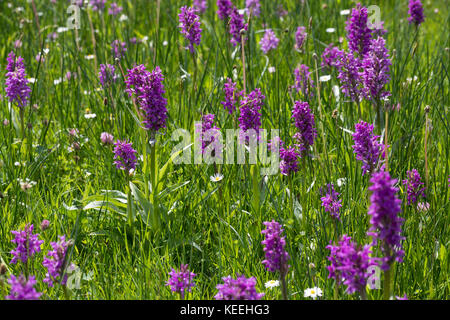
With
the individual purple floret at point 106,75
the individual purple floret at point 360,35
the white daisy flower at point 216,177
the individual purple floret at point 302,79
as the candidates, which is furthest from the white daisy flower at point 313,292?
the individual purple floret at point 106,75

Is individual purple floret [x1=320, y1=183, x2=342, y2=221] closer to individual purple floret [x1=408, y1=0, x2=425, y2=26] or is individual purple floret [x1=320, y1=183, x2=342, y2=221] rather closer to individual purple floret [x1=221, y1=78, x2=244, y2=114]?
individual purple floret [x1=221, y1=78, x2=244, y2=114]

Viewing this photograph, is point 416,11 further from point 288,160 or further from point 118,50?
point 118,50

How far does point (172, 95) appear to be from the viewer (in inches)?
150

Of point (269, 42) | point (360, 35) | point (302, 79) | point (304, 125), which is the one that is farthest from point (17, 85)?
point (269, 42)

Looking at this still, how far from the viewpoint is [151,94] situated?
2373mm

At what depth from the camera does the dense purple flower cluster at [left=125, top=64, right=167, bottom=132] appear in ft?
7.75

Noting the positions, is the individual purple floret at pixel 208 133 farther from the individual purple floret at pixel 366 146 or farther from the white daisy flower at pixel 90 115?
the white daisy flower at pixel 90 115

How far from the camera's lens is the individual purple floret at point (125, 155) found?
2502 millimetres

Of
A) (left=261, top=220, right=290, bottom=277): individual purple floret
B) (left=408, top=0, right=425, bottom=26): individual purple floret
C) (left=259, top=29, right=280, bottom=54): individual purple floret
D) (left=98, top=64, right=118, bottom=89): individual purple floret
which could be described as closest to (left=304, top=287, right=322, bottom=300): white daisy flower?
(left=261, top=220, right=290, bottom=277): individual purple floret

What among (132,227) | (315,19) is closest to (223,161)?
(132,227)

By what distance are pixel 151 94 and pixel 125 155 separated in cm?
31

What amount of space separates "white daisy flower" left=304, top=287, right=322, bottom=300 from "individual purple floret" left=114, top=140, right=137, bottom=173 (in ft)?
3.00

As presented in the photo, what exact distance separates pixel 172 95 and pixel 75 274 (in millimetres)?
1811
